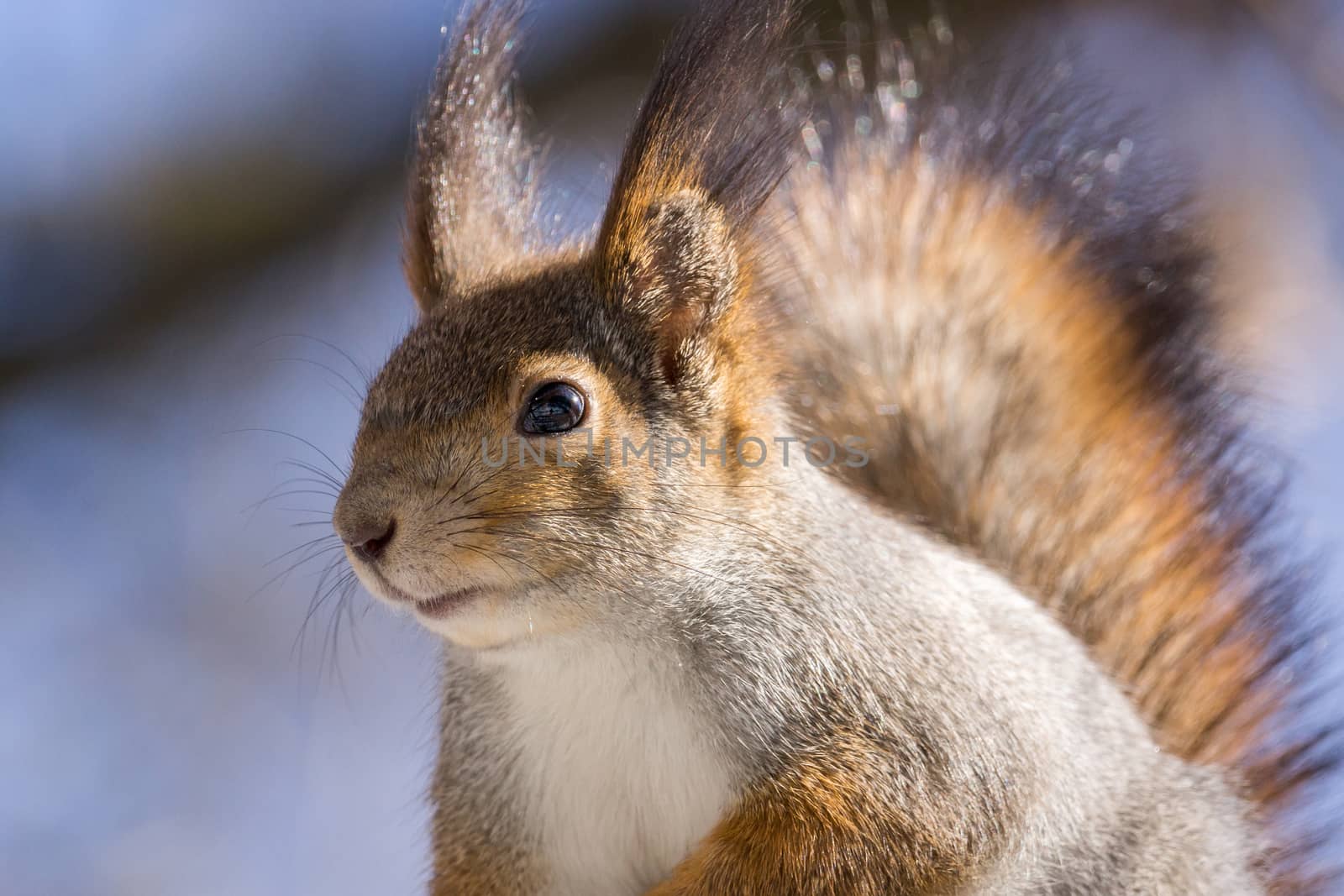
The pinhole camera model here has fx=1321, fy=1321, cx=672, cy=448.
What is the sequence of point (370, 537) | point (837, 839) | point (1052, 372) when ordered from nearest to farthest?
point (370, 537) → point (837, 839) → point (1052, 372)

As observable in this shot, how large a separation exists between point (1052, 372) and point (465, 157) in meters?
1.04

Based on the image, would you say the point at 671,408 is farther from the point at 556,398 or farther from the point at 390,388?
the point at 390,388

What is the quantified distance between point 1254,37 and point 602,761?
8.35 ft

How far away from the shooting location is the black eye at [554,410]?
1465mm

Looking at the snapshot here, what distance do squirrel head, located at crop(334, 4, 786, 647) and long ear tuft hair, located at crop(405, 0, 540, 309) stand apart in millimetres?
142

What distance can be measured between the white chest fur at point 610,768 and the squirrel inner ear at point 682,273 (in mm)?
367

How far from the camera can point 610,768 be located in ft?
5.24

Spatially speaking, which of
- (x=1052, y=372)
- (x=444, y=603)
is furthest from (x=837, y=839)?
(x=1052, y=372)

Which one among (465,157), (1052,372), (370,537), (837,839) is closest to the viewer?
(370,537)

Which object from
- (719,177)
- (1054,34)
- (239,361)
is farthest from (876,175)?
(239,361)

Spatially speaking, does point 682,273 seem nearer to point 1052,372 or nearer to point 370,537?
point 370,537

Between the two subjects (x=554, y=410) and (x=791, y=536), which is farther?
(x=791, y=536)

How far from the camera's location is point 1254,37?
316 cm

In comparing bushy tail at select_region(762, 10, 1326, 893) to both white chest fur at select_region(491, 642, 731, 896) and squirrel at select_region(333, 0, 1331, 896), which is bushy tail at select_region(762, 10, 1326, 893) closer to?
squirrel at select_region(333, 0, 1331, 896)
